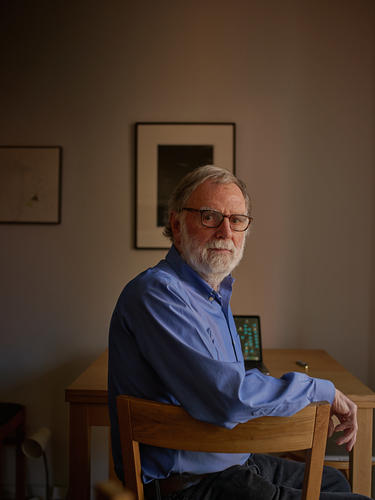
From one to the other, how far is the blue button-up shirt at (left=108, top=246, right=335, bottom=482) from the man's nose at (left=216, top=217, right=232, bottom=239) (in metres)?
0.22

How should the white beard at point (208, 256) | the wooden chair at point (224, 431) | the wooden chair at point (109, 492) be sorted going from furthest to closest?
the white beard at point (208, 256) < the wooden chair at point (224, 431) < the wooden chair at point (109, 492)

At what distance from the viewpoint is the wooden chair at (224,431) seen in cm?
77

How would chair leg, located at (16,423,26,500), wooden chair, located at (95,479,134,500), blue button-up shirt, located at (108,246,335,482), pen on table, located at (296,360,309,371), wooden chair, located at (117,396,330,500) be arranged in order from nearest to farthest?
1. wooden chair, located at (95,479,134,500)
2. wooden chair, located at (117,396,330,500)
3. blue button-up shirt, located at (108,246,335,482)
4. pen on table, located at (296,360,309,371)
5. chair leg, located at (16,423,26,500)

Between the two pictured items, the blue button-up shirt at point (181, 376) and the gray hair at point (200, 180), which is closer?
the blue button-up shirt at point (181, 376)

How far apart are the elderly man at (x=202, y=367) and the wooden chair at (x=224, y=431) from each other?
4 cm

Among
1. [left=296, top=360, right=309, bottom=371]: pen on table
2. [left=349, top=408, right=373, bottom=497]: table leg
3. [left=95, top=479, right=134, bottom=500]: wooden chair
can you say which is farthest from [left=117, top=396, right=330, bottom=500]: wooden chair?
[left=296, top=360, right=309, bottom=371]: pen on table

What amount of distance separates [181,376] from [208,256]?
429mm

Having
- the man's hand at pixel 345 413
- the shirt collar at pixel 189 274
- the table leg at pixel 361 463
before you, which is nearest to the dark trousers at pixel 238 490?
the man's hand at pixel 345 413

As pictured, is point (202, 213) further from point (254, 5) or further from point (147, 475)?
point (254, 5)

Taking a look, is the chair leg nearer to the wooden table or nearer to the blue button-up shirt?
the wooden table

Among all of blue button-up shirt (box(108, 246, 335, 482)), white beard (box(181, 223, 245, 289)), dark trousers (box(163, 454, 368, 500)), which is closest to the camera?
blue button-up shirt (box(108, 246, 335, 482))

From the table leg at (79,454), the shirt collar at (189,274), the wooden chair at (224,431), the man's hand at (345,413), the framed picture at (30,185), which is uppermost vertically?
the framed picture at (30,185)

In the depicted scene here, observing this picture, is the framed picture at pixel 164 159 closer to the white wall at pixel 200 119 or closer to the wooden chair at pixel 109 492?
the white wall at pixel 200 119

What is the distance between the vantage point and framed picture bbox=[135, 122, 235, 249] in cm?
217
